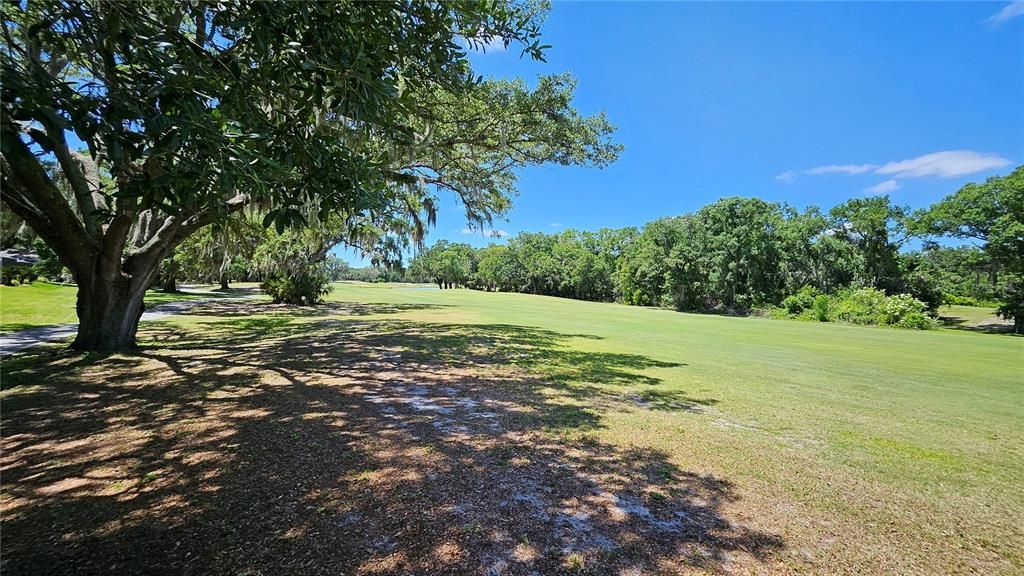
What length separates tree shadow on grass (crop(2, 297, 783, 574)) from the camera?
90.7 inches

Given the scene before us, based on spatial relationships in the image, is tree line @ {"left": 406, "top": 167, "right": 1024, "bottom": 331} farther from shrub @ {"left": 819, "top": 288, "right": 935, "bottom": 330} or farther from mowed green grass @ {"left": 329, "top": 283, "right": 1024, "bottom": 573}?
mowed green grass @ {"left": 329, "top": 283, "right": 1024, "bottom": 573}

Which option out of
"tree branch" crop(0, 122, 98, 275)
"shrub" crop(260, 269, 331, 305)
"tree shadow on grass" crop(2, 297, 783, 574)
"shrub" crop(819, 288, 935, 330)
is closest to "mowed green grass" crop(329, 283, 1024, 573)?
"tree shadow on grass" crop(2, 297, 783, 574)

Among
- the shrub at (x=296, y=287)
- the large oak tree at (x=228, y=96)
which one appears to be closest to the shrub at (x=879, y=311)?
the large oak tree at (x=228, y=96)

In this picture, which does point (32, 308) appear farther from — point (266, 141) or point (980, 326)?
point (980, 326)

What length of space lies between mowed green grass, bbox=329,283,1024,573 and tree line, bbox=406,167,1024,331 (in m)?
27.7

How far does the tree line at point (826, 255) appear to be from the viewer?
2772 cm

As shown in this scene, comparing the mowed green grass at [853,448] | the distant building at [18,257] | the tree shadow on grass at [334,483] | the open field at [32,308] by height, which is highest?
the distant building at [18,257]

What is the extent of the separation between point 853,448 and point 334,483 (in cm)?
512

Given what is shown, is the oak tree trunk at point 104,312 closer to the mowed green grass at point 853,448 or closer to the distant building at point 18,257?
the mowed green grass at point 853,448

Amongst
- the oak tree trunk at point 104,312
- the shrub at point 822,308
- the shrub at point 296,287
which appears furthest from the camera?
the shrub at point 822,308

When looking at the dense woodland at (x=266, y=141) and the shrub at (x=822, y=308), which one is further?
the shrub at (x=822, y=308)

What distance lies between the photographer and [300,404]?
5023 mm

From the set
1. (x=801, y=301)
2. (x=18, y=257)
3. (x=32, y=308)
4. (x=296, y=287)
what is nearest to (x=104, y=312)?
(x=32, y=308)

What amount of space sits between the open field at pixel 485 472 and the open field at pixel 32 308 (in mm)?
7445
